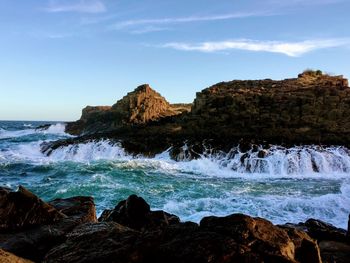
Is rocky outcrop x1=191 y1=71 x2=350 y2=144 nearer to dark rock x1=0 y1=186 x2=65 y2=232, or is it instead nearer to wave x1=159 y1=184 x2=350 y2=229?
wave x1=159 y1=184 x2=350 y2=229

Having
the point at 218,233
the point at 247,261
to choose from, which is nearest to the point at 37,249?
the point at 218,233

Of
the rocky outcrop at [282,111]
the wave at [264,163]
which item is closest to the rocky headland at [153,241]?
the wave at [264,163]

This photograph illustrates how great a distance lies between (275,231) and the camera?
560 cm

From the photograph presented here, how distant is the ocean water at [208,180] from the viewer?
1577 centimetres

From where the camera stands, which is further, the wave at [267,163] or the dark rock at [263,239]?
the wave at [267,163]

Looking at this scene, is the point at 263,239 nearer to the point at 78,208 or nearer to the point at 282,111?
the point at 78,208

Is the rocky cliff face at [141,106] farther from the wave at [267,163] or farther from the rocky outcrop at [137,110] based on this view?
the wave at [267,163]

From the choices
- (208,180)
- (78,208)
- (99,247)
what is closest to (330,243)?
(99,247)

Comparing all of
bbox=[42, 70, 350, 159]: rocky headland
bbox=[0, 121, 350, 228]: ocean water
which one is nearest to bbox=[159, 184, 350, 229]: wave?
bbox=[0, 121, 350, 228]: ocean water

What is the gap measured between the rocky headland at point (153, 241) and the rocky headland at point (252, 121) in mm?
22278

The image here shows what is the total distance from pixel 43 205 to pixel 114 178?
49.6ft

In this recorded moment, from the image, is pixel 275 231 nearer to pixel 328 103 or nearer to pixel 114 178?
pixel 114 178

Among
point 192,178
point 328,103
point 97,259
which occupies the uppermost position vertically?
point 328,103

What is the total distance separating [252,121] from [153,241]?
30.3 meters
